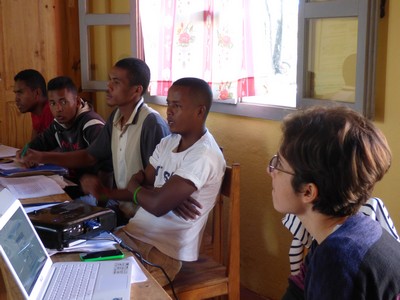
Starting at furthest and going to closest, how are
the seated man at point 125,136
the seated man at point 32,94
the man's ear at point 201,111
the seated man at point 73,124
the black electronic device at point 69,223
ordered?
1. the seated man at point 32,94
2. the seated man at point 73,124
3. the seated man at point 125,136
4. the man's ear at point 201,111
5. the black electronic device at point 69,223

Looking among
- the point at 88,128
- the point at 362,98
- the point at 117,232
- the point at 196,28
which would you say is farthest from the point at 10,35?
the point at 362,98

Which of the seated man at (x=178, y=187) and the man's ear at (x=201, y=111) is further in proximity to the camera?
the man's ear at (x=201, y=111)

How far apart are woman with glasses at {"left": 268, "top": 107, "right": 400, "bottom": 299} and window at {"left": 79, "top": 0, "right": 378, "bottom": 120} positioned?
0.90 m

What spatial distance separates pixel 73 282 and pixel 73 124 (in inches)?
69.9

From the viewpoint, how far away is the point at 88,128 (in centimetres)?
289

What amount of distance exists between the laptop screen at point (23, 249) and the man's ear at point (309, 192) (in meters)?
0.63

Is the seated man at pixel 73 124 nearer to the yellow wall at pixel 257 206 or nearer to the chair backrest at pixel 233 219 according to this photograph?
the yellow wall at pixel 257 206

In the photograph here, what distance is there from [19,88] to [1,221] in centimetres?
241

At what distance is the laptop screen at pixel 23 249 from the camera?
3.86ft

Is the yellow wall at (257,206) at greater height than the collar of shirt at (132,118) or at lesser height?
lesser

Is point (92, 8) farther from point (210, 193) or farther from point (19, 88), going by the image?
point (210, 193)

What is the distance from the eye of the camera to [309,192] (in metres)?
1.14

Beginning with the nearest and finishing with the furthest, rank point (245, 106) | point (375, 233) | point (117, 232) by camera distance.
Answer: point (375, 233), point (117, 232), point (245, 106)

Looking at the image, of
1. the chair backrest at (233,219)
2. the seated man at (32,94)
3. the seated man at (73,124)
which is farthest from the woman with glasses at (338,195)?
the seated man at (32,94)
